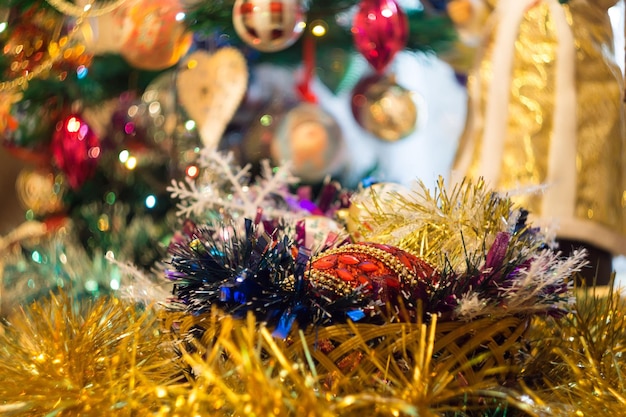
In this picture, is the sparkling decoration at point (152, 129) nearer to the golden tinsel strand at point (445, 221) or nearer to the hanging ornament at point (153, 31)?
the hanging ornament at point (153, 31)

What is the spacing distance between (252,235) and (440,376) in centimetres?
13

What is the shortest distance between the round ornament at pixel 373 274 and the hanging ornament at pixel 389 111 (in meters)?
0.64

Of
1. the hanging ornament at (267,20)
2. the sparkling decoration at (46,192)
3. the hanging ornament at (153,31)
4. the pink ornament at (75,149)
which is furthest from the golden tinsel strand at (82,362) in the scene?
the sparkling decoration at (46,192)

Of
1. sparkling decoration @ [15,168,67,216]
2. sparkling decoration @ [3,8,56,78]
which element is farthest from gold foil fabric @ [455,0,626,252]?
sparkling decoration @ [15,168,67,216]

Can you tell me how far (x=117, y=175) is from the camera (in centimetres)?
112

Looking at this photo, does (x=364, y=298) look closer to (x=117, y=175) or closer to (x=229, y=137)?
(x=229, y=137)

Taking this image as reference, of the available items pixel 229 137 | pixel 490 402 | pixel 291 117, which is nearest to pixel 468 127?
pixel 291 117

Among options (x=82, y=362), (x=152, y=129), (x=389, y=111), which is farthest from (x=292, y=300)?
(x=152, y=129)

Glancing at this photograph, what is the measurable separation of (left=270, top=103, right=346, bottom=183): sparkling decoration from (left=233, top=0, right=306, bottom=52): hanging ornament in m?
0.23

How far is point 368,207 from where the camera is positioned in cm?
53

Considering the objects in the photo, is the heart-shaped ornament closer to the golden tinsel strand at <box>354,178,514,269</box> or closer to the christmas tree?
the christmas tree

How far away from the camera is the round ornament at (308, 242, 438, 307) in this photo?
364mm

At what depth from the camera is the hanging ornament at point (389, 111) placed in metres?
1.01

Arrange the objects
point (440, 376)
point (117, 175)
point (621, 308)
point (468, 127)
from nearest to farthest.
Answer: point (440, 376)
point (621, 308)
point (468, 127)
point (117, 175)
